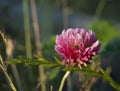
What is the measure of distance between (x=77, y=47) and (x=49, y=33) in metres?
1.86

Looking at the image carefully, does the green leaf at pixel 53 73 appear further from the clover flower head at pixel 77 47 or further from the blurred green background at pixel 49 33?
the clover flower head at pixel 77 47

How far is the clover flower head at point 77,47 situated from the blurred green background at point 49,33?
13cm

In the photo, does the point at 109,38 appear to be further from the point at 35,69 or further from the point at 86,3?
the point at 86,3

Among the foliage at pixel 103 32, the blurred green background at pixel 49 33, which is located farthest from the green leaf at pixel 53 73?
the foliage at pixel 103 32

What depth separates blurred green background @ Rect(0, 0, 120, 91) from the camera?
1.91 metres

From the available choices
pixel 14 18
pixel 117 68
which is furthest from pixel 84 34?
pixel 14 18

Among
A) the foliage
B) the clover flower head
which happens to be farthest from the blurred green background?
the clover flower head

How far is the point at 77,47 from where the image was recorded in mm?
1100

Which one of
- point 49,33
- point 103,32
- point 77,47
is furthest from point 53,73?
point 49,33

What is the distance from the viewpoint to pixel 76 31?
1096 mm

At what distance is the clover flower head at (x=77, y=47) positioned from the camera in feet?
3.58

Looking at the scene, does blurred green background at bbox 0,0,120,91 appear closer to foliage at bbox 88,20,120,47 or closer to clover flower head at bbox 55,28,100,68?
foliage at bbox 88,20,120,47

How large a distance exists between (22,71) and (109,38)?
445 millimetres

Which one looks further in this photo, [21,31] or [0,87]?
[21,31]
